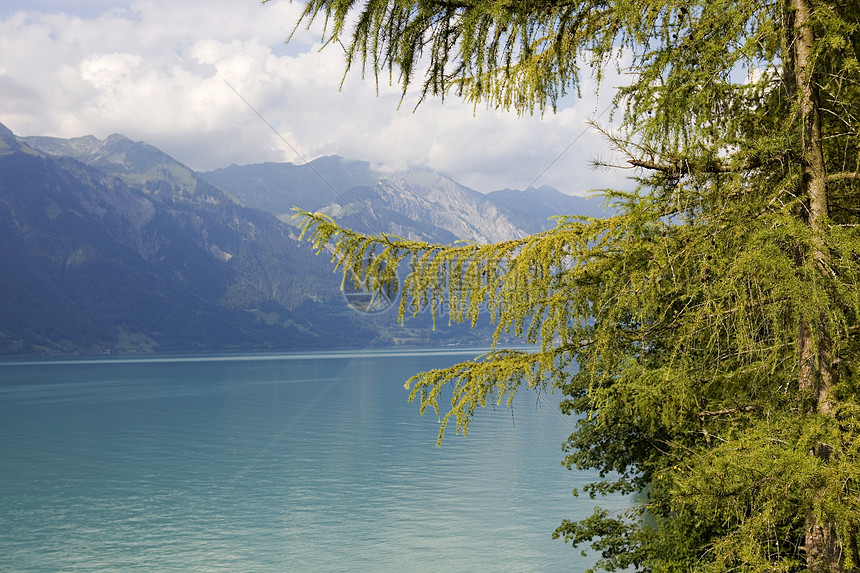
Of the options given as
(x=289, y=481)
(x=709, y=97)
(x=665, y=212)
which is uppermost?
(x=709, y=97)

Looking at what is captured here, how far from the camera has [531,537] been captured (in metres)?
31.7

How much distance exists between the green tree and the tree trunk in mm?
15

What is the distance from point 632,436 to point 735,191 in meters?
11.4

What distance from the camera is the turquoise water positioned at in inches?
1173

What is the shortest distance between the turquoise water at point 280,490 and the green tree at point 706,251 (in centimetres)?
617

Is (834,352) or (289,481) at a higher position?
(834,352)

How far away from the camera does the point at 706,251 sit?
434cm

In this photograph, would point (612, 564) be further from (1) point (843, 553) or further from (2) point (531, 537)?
(2) point (531, 537)

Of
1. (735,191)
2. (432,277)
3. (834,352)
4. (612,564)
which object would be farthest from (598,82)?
(612,564)
